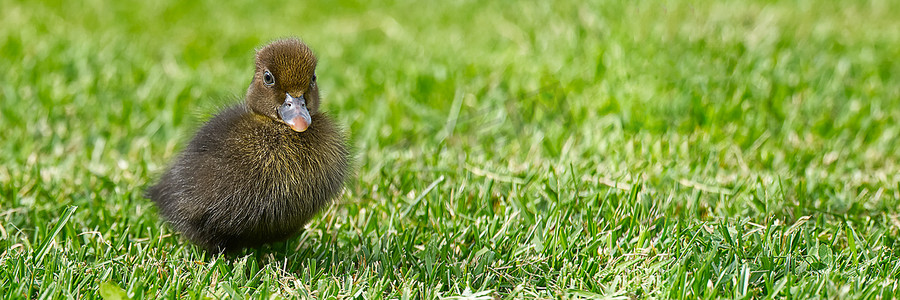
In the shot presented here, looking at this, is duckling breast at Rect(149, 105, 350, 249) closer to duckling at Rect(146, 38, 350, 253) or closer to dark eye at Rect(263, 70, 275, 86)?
duckling at Rect(146, 38, 350, 253)

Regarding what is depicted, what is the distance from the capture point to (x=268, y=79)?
3.12 m

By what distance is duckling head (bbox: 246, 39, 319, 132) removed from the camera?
3.04 metres

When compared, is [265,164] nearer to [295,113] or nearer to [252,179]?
[252,179]

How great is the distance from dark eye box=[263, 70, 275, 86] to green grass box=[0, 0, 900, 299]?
0.63m

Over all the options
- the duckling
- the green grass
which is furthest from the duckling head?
the green grass

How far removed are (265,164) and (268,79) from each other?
29 cm

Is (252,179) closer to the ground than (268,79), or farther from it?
closer to the ground

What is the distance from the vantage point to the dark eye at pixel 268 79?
3090 millimetres

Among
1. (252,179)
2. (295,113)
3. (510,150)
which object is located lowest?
(510,150)

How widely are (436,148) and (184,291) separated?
2.09 metres

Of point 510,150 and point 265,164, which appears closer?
point 265,164

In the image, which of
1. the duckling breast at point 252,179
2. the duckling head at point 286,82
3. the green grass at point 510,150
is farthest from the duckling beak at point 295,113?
the green grass at point 510,150

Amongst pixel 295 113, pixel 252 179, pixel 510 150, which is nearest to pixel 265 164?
pixel 252 179

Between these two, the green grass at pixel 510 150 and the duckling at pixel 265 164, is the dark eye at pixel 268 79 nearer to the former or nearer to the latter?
the duckling at pixel 265 164
